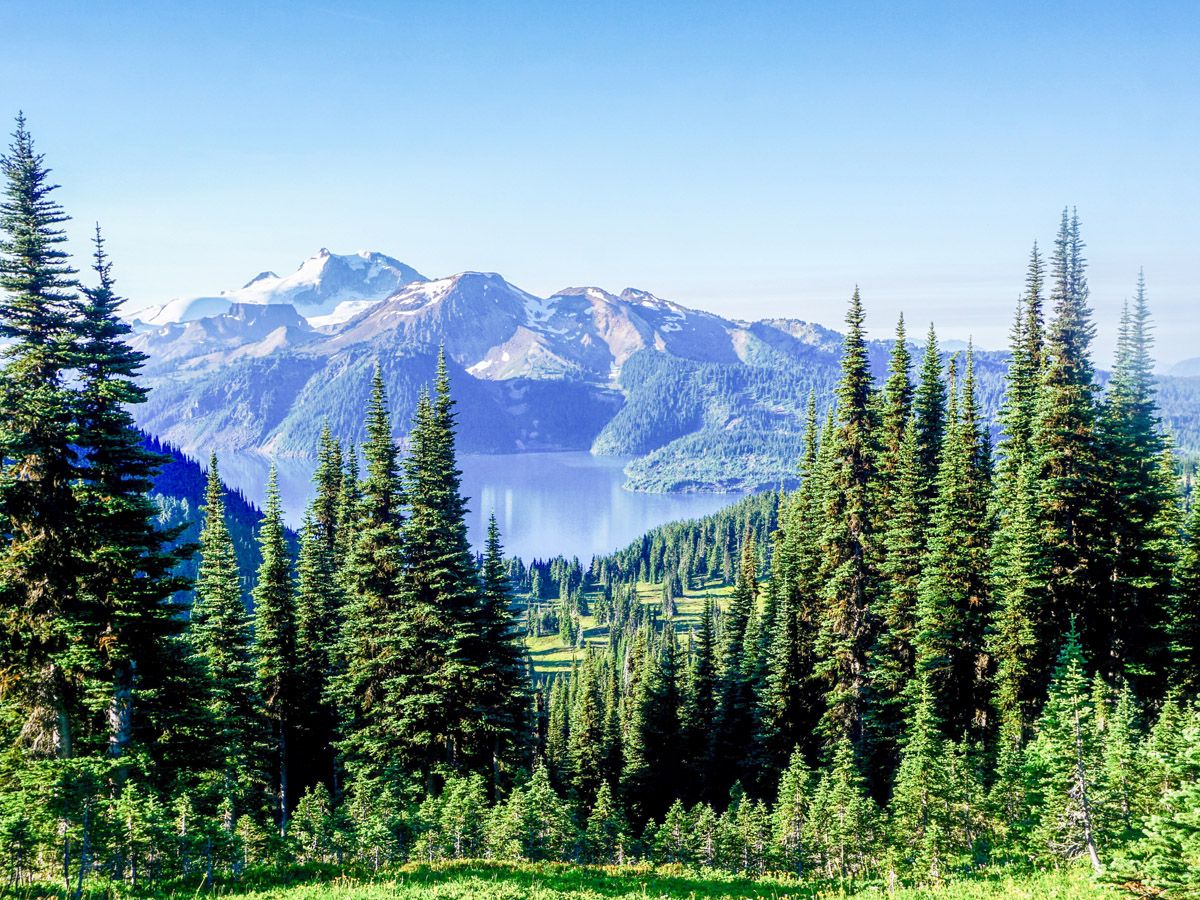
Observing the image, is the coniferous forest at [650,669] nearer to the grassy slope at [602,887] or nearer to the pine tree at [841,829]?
the pine tree at [841,829]

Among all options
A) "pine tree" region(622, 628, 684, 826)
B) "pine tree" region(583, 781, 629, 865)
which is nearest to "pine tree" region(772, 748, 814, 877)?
"pine tree" region(583, 781, 629, 865)

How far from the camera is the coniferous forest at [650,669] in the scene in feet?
70.7

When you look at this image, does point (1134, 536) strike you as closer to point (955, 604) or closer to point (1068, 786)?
point (955, 604)

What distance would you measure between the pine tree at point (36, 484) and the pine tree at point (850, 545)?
2984 centimetres

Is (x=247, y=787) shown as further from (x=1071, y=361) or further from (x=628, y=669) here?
(x=628, y=669)

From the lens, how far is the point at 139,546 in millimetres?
23031

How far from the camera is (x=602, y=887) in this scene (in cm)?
1927

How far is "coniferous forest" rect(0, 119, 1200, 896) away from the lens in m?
21.5

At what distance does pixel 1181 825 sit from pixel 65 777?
2098 cm

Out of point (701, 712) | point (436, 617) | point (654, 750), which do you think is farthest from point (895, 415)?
point (654, 750)

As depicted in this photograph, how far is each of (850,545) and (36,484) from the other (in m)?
31.6

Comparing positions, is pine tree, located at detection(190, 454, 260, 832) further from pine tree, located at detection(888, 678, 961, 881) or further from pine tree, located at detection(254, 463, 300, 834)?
pine tree, located at detection(888, 678, 961, 881)

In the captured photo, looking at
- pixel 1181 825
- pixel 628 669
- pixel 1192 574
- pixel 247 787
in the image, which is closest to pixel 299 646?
pixel 247 787

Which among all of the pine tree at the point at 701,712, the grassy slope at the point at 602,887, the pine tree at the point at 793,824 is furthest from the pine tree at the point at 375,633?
the pine tree at the point at 701,712
